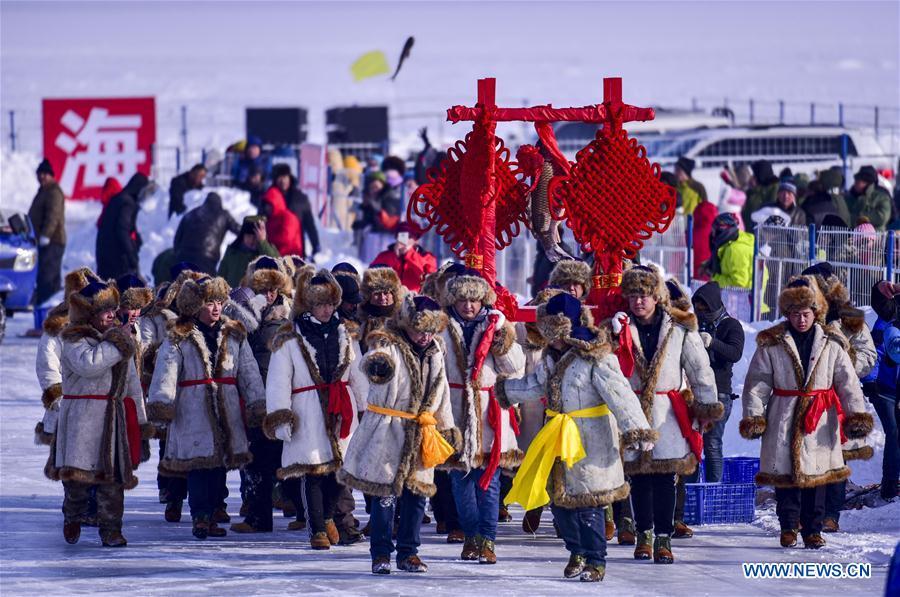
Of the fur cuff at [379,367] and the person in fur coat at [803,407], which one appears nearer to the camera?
the fur cuff at [379,367]

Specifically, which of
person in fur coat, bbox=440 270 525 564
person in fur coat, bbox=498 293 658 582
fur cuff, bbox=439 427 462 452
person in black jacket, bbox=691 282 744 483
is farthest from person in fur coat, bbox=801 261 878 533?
fur cuff, bbox=439 427 462 452

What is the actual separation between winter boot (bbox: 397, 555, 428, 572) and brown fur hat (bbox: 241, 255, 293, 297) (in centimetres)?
235

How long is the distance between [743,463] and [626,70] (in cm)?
9667

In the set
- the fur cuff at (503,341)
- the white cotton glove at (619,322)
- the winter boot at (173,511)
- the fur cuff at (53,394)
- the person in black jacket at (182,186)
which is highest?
the person in black jacket at (182,186)

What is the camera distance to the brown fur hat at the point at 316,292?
1056 cm

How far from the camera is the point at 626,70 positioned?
107188 mm

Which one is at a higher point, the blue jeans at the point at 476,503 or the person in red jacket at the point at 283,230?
the person in red jacket at the point at 283,230

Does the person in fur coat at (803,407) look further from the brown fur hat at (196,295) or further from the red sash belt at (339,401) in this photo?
the brown fur hat at (196,295)

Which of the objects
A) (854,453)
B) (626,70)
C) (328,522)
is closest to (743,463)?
(854,453)

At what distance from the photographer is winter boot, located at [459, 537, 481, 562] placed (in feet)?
33.7

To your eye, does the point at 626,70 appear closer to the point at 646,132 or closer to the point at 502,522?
the point at 646,132

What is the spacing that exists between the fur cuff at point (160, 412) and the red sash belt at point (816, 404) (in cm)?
352

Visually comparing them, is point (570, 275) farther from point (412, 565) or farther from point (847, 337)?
point (412, 565)

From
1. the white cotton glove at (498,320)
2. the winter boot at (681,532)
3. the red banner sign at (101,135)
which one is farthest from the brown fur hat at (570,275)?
the red banner sign at (101,135)
